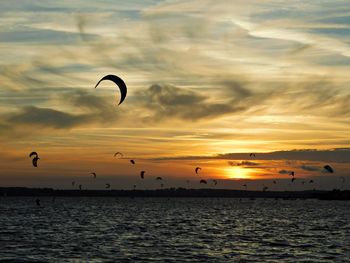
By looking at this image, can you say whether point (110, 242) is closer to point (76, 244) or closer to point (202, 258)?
point (76, 244)

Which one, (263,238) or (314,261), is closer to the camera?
(314,261)

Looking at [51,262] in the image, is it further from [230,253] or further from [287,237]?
[287,237]

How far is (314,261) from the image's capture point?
36.7m

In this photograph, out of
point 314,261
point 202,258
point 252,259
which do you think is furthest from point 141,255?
point 314,261

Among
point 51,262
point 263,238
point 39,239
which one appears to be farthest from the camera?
point 263,238

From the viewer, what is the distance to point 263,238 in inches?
2056

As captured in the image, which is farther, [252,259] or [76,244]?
[76,244]

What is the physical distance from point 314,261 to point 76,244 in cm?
1783

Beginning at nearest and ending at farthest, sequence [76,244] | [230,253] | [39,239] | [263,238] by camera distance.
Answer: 1. [230,253]
2. [76,244]
3. [39,239]
4. [263,238]

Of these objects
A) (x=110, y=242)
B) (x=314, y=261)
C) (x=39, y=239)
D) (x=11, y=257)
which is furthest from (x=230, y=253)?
(x=39, y=239)

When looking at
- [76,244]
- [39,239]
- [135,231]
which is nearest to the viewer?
→ [76,244]

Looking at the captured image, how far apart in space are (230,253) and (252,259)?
10.7ft

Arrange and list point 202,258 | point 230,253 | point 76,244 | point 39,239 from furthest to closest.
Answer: point 39,239, point 76,244, point 230,253, point 202,258

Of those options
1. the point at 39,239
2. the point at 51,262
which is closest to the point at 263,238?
the point at 39,239
